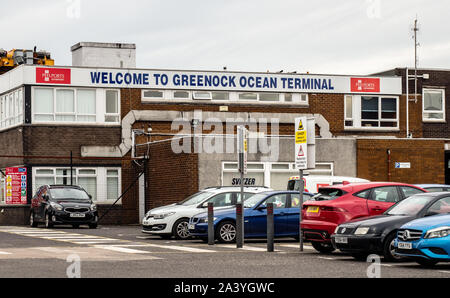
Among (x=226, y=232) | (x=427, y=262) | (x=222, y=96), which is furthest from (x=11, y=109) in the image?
(x=427, y=262)

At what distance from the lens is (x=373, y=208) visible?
66.5ft

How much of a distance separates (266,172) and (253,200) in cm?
1315

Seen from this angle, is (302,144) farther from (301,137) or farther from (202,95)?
(202,95)

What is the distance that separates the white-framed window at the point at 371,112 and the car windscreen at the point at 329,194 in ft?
88.5

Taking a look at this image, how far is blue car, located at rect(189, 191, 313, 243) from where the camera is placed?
24.9 metres

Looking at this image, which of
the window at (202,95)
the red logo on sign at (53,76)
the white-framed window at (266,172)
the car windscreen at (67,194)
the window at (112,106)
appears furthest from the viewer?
the window at (202,95)

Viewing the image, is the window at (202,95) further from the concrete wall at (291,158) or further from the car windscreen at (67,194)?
the car windscreen at (67,194)

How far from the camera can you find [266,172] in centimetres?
3875

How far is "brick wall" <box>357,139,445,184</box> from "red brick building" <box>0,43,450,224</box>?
4cm

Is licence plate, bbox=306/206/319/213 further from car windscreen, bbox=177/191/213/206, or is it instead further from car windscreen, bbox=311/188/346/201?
car windscreen, bbox=177/191/213/206

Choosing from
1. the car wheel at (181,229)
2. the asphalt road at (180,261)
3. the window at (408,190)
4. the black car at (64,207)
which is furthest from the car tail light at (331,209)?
the black car at (64,207)

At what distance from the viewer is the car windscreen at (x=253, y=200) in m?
25.4

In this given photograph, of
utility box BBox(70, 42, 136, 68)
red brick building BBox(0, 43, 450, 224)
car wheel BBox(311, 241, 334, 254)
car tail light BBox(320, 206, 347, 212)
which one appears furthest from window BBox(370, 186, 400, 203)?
utility box BBox(70, 42, 136, 68)
